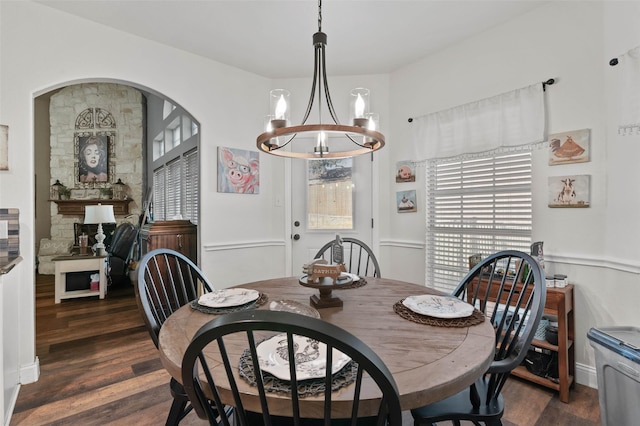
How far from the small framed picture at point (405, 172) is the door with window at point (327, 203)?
0.97 ft

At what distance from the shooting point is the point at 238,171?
132 inches

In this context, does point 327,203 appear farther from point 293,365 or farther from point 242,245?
point 293,365

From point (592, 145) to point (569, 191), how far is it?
0.32 metres

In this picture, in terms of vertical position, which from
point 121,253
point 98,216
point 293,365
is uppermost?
point 98,216

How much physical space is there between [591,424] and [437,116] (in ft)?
7.96

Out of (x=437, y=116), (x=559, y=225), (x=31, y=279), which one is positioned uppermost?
(x=437, y=116)

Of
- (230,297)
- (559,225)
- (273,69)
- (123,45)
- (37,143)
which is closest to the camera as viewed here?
(230,297)

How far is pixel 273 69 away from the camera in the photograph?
3.35m

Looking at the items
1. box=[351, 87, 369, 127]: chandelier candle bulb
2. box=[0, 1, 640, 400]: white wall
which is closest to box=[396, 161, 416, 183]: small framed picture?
box=[0, 1, 640, 400]: white wall

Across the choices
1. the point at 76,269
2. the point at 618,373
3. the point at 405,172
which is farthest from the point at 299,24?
the point at 76,269

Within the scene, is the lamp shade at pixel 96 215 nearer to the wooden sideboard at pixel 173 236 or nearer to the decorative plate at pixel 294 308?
the wooden sideboard at pixel 173 236

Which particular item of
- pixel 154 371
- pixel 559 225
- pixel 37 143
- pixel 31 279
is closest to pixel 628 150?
pixel 559 225

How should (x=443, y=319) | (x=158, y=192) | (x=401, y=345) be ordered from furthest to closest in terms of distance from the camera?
(x=158, y=192) → (x=443, y=319) → (x=401, y=345)

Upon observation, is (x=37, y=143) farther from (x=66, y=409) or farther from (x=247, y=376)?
(x=247, y=376)
